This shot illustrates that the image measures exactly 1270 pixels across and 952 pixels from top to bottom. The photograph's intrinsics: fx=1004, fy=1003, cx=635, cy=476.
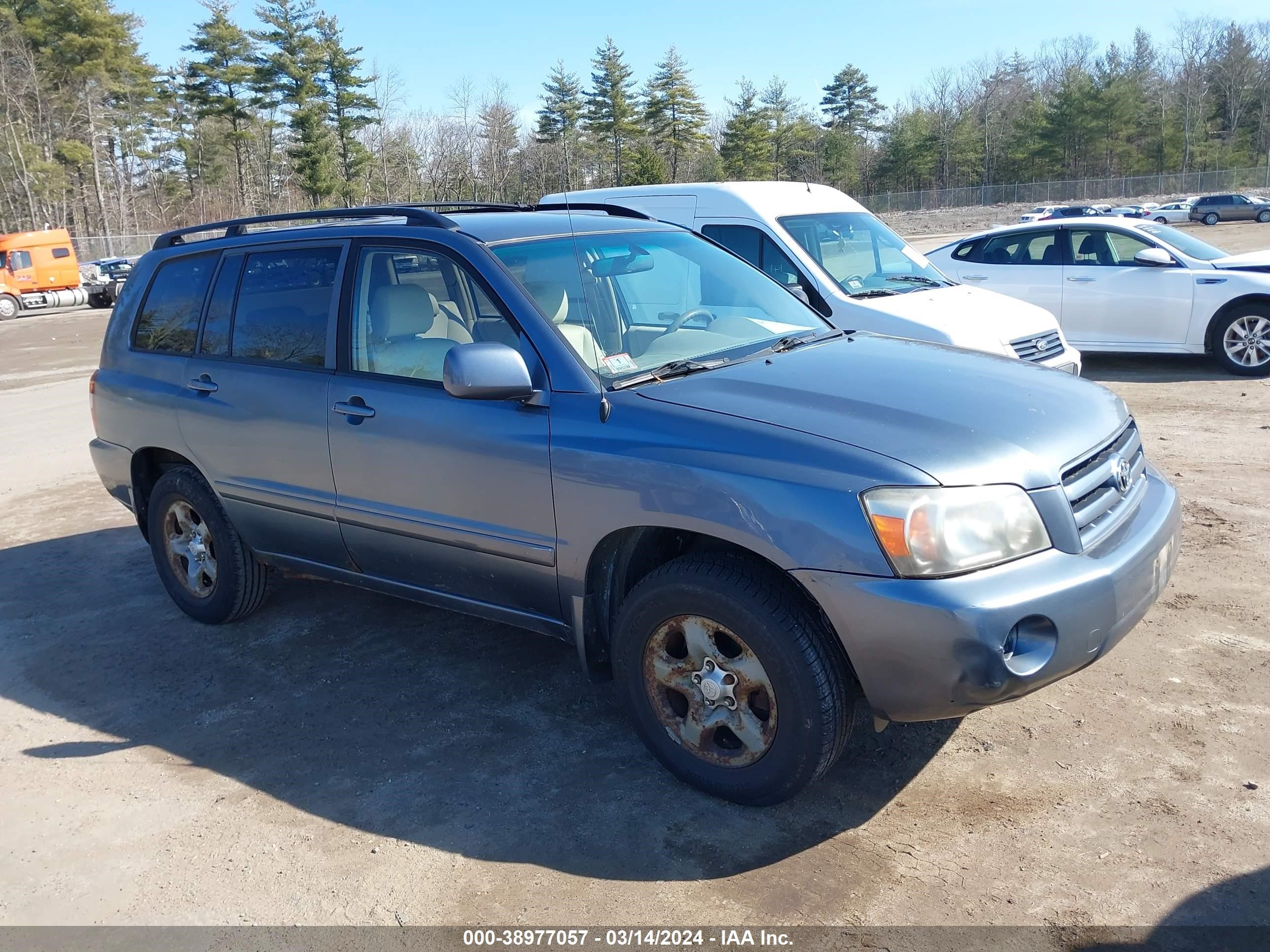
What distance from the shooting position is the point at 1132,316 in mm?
10766

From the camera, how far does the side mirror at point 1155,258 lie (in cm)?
1051

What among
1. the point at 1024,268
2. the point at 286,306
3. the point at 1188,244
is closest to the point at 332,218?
the point at 286,306

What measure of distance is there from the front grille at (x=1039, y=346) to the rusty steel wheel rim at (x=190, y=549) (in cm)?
557

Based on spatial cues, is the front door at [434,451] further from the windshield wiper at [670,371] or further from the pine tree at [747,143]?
the pine tree at [747,143]

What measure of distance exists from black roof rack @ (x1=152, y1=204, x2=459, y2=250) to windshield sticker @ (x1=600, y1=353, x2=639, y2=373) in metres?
0.92

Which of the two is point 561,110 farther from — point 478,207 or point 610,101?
point 478,207

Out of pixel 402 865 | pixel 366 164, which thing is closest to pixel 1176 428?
pixel 402 865

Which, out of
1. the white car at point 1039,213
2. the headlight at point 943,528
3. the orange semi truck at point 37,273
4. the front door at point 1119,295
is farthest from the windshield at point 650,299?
the orange semi truck at point 37,273

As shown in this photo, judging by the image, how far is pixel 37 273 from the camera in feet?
114

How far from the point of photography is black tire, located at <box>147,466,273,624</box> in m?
5.08

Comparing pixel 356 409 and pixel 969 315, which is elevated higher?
pixel 356 409

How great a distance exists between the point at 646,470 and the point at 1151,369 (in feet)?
33.0

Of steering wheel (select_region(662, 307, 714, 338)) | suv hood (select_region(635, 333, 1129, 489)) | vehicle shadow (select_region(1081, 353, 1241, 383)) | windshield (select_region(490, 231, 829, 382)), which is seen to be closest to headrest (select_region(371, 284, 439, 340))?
windshield (select_region(490, 231, 829, 382))

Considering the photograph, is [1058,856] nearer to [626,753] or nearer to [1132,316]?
[626,753]
